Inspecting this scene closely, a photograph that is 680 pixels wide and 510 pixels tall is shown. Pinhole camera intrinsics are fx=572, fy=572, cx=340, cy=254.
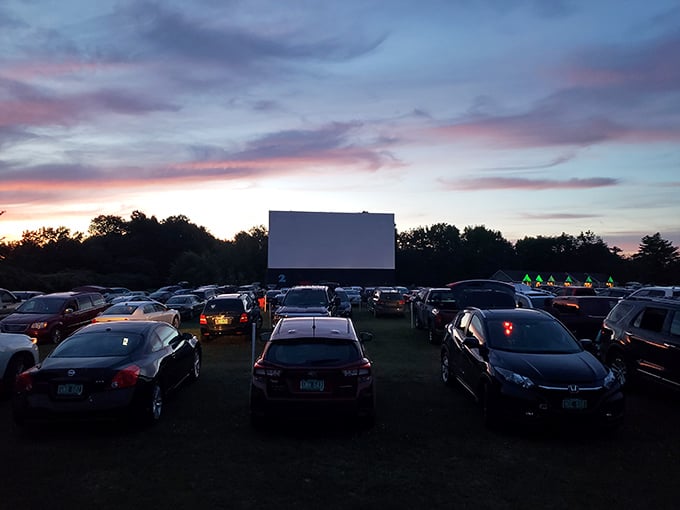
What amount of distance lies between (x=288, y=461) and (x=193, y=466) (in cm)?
108

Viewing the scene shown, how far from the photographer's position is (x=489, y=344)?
8836 millimetres

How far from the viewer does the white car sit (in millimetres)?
9898

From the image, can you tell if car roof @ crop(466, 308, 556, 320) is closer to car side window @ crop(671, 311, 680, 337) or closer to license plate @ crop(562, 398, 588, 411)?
car side window @ crop(671, 311, 680, 337)

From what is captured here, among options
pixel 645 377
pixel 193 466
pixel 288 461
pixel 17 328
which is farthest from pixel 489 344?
pixel 17 328

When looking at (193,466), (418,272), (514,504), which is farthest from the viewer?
(418,272)

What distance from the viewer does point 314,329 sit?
8258mm

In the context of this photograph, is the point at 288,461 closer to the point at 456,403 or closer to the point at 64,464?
the point at 64,464

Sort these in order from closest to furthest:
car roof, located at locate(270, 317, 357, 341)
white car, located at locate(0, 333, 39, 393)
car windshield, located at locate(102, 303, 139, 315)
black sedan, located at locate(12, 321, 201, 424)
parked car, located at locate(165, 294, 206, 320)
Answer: black sedan, located at locate(12, 321, 201, 424) < car roof, located at locate(270, 317, 357, 341) < white car, located at locate(0, 333, 39, 393) < car windshield, located at locate(102, 303, 139, 315) < parked car, located at locate(165, 294, 206, 320)

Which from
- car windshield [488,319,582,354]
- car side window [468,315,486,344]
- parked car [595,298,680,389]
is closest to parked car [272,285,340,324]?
car side window [468,315,486,344]

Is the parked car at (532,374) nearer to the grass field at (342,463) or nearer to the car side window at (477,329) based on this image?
the car side window at (477,329)

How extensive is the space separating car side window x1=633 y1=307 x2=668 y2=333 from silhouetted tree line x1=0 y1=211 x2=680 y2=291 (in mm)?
56291

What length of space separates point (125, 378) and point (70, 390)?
0.67 meters

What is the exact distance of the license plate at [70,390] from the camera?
7363 mm

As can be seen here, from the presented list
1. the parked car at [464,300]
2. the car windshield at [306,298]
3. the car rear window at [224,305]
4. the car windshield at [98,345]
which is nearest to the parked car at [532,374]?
the car windshield at [98,345]
